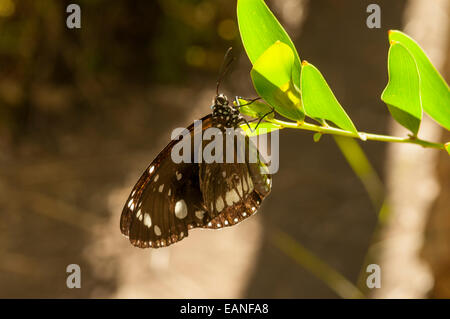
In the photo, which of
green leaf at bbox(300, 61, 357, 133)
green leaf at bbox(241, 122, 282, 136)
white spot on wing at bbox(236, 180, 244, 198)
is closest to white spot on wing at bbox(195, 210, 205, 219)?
white spot on wing at bbox(236, 180, 244, 198)

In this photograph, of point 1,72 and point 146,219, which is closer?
point 146,219

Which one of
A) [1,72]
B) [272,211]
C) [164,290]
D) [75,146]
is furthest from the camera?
[75,146]

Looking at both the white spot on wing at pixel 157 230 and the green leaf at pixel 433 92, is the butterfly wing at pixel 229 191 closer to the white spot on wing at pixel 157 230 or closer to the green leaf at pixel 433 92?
the white spot on wing at pixel 157 230

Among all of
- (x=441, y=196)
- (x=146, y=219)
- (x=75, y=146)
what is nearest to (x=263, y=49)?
(x=146, y=219)

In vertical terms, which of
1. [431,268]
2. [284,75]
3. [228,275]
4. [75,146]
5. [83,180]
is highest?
[75,146]

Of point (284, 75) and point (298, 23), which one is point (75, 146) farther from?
point (284, 75)

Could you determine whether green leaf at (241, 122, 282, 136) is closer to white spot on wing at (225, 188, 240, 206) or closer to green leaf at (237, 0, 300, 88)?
green leaf at (237, 0, 300, 88)
